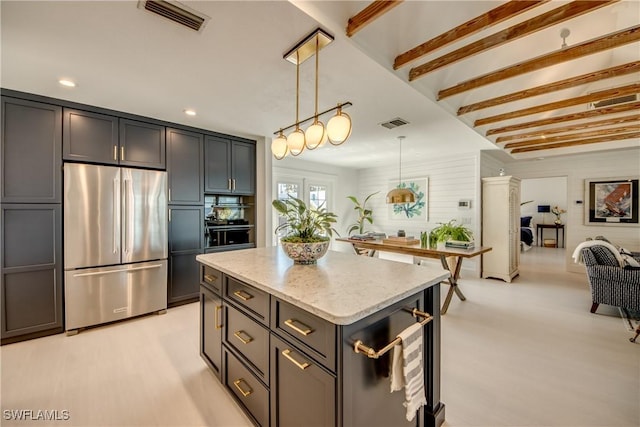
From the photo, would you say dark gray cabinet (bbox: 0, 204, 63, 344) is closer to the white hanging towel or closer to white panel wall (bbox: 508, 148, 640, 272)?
the white hanging towel

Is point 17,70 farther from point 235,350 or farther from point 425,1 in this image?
point 425,1

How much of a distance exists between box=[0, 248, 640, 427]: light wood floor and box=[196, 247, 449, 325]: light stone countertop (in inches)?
38.6

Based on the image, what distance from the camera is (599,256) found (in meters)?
3.44

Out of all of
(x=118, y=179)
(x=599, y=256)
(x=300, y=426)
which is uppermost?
(x=118, y=179)

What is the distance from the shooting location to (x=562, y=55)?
209cm

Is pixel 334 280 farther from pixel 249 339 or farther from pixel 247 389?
pixel 247 389

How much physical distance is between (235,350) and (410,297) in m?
1.21

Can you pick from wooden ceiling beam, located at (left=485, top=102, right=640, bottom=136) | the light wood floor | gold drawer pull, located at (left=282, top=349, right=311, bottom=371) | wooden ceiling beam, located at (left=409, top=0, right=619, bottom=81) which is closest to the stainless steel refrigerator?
the light wood floor

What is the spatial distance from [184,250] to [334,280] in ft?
9.53

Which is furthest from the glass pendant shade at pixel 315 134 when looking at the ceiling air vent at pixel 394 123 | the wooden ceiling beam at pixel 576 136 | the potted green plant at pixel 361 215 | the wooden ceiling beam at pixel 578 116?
the potted green plant at pixel 361 215

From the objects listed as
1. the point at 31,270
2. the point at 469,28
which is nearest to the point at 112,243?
the point at 31,270

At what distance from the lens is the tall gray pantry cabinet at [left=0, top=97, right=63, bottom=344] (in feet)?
8.48

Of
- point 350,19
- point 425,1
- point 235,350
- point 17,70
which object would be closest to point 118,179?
point 17,70

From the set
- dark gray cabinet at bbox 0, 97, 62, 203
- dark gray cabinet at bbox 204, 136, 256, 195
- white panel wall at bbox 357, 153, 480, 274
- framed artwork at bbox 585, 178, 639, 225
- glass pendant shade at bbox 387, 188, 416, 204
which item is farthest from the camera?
white panel wall at bbox 357, 153, 480, 274
